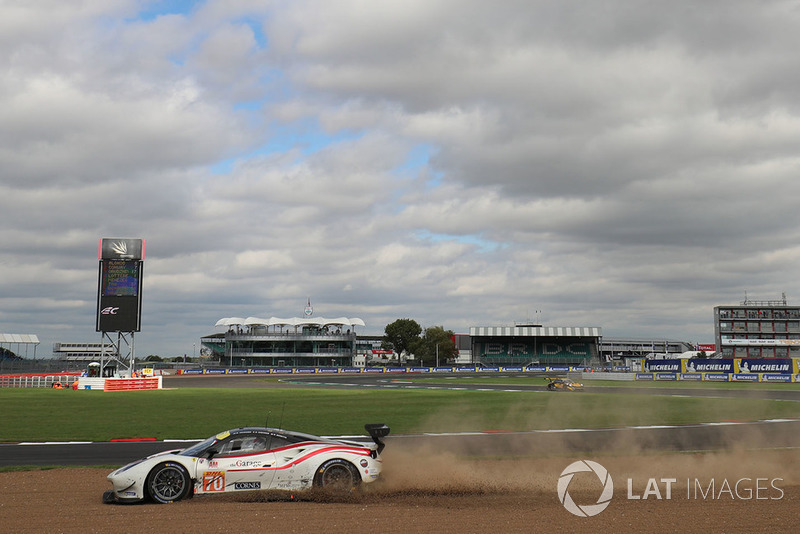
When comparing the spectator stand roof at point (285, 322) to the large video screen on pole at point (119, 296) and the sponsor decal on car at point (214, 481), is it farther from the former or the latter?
the sponsor decal on car at point (214, 481)

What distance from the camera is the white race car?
11.2 meters

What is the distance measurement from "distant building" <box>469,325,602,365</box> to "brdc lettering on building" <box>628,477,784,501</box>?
11729cm

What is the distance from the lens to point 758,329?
408 ft

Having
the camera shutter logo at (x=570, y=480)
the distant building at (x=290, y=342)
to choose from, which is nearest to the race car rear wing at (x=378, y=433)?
the camera shutter logo at (x=570, y=480)

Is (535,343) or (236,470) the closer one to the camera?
(236,470)

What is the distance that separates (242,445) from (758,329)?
135m

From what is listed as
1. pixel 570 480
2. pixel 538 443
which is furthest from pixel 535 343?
pixel 570 480

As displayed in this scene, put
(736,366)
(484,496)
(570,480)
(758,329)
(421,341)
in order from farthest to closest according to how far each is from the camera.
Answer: (421,341) < (758,329) < (736,366) < (570,480) < (484,496)

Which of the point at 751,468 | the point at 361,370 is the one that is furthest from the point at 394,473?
the point at 361,370

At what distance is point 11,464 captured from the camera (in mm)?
16297

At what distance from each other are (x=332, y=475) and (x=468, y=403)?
22567 millimetres

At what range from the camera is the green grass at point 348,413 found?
75.6ft

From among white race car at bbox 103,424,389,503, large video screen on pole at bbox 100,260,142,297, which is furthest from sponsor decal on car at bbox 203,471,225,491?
large video screen on pole at bbox 100,260,142,297

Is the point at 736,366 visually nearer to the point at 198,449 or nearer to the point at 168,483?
the point at 198,449
